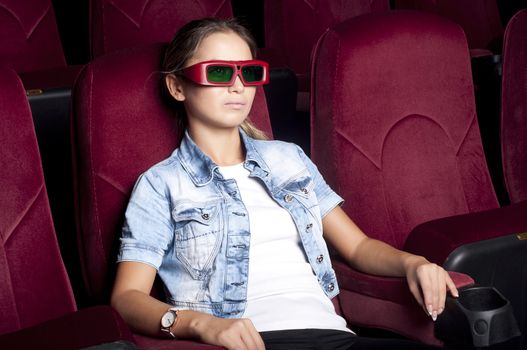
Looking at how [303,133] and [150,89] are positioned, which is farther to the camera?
[303,133]

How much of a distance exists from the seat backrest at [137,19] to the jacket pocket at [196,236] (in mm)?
828

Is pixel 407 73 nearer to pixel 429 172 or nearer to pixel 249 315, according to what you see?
pixel 429 172

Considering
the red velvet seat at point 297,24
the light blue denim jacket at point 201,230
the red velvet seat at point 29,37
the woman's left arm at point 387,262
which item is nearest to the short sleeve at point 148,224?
the light blue denim jacket at point 201,230

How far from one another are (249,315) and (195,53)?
1.03ft

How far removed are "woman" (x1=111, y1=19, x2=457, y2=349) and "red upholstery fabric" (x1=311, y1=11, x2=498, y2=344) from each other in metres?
0.06

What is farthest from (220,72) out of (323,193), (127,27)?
(127,27)

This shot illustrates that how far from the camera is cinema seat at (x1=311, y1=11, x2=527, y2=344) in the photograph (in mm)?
1117

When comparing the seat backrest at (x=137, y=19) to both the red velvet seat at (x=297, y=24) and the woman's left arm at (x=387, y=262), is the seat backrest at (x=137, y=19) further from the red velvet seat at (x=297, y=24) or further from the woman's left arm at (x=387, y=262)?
the woman's left arm at (x=387, y=262)

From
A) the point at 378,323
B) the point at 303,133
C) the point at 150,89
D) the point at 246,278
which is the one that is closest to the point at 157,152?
the point at 150,89

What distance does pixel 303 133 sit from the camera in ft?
5.82

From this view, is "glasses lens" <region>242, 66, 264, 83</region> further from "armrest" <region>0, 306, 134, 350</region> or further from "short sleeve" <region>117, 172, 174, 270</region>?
"armrest" <region>0, 306, 134, 350</region>

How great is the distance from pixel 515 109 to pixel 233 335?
0.71 m

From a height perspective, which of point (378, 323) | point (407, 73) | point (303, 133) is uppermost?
point (407, 73)

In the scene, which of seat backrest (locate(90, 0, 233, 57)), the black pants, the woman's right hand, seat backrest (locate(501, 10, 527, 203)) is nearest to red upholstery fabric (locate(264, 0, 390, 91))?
seat backrest (locate(90, 0, 233, 57))
